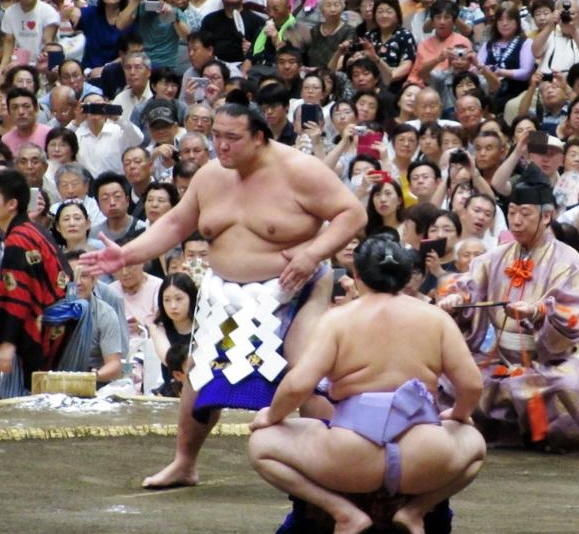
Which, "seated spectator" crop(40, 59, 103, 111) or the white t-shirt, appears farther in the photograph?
the white t-shirt

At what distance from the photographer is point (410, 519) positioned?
3.45m

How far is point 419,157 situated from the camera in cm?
764

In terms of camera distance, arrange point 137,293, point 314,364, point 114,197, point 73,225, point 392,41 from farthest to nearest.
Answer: point 392,41
point 114,197
point 73,225
point 137,293
point 314,364

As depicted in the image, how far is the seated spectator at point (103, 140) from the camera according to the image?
7.98 metres

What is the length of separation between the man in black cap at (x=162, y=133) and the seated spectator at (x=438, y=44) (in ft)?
4.08

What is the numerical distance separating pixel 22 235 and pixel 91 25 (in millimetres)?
4371

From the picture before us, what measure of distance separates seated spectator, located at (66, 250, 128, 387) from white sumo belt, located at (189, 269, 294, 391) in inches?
59.4

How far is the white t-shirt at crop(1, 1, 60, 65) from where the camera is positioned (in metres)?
9.37

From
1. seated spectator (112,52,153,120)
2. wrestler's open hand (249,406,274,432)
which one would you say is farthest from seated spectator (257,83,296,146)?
wrestler's open hand (249,406,274,432)

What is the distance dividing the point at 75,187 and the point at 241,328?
3194 millimetres

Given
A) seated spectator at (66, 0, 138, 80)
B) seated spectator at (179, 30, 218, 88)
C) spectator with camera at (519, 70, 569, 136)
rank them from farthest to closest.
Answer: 1. seated spectator at (66, 0, 138, 80)
2. seated spectator at (179, 30, 218, 88)
3. spectator with camera at (519, 70, 569, 136)

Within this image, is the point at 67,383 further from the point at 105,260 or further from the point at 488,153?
the point at 488,153

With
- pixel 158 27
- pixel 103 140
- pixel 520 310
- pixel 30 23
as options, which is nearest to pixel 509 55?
pixel 158 27

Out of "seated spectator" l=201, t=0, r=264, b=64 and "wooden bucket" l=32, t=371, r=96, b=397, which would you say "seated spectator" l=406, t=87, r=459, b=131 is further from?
"wooden bucket" l=32, t=371, r=96, b=397
